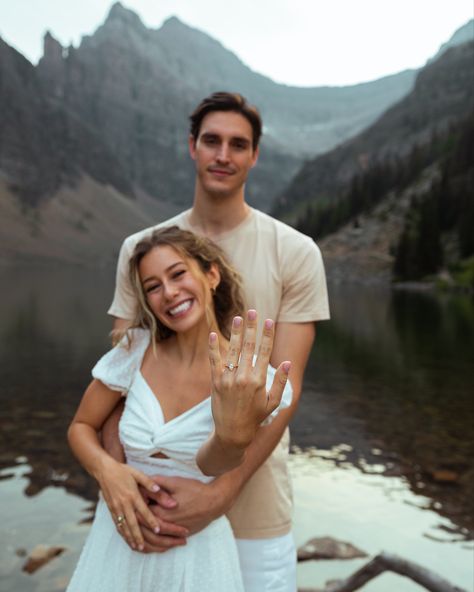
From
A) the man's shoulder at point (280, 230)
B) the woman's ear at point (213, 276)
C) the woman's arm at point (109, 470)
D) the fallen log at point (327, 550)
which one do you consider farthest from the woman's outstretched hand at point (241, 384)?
the fallen log at point (327, 550)

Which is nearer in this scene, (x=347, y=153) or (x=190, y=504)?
(x=190, y=504)

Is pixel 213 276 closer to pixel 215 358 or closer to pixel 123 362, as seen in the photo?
pixel 123 362

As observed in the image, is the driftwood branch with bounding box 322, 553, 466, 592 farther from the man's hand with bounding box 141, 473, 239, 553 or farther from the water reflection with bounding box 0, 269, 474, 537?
the water reflection with bounding box 0, 269, 474, 537

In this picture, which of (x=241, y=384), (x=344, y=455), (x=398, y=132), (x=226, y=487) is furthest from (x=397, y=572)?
(x=398, y=132)

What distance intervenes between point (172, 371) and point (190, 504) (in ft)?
2.13

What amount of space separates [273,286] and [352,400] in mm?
13128

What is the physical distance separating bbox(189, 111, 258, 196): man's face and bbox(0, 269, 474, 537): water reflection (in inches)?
236

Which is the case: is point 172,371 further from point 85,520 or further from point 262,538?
point 85,520

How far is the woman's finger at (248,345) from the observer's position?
224cm

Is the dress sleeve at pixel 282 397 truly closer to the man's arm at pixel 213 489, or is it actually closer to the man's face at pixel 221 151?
the man's arm at pixel 213 489

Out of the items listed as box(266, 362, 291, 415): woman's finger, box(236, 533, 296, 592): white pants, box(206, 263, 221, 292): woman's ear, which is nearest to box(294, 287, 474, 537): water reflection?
box(236, 533, 296, 592): white pants

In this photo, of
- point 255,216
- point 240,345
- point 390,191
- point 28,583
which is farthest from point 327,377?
point 390,191

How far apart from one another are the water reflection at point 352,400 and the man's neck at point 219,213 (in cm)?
579

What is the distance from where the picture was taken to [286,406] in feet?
9.42
